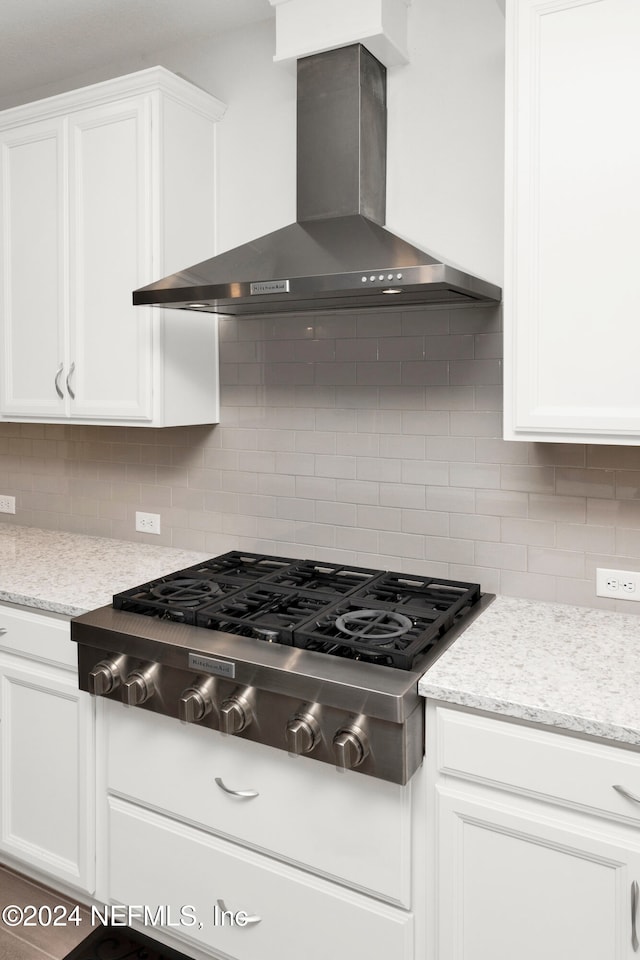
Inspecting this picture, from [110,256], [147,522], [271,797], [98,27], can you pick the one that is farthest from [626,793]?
[98,27]

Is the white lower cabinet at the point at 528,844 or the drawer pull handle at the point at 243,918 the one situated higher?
the white lower cabinet at the point at 528,844

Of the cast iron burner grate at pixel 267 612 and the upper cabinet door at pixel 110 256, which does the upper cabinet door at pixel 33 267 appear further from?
the cast iron burner grate at pixel 267 612

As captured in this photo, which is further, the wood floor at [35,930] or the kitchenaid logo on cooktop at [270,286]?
the wood floor at [35,930]

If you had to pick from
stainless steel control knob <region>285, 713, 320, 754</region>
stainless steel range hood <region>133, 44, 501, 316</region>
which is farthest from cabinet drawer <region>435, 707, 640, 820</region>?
stainless steel range hood <region>133, 44, 501, 316</region>

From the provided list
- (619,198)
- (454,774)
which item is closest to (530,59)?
(619,198)

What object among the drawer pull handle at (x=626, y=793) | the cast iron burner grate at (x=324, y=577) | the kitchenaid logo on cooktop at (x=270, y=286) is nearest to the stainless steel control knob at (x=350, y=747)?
the drawer pull handle at (x=626, y=793)

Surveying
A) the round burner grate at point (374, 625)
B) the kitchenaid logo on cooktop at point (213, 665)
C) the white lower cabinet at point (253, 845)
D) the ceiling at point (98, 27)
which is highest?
the ceiling at point (98, 27)

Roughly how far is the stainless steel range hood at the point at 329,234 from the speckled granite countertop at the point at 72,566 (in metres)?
0.88

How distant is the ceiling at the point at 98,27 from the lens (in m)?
2.30

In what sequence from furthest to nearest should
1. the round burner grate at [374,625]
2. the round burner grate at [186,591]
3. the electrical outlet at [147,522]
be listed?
the electrical outlet at [147,522] → the round burner grate at [186,591] → the round burner grate at [374,625]

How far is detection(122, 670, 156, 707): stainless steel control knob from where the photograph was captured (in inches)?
70.8

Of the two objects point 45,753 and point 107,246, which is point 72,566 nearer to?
point 45,753

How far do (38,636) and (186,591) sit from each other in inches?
17.5

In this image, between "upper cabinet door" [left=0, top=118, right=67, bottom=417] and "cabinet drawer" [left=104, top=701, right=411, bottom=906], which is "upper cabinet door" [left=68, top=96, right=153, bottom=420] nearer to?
"upper cabinet door" [left=0, top=118, right=67, bottom=417]
